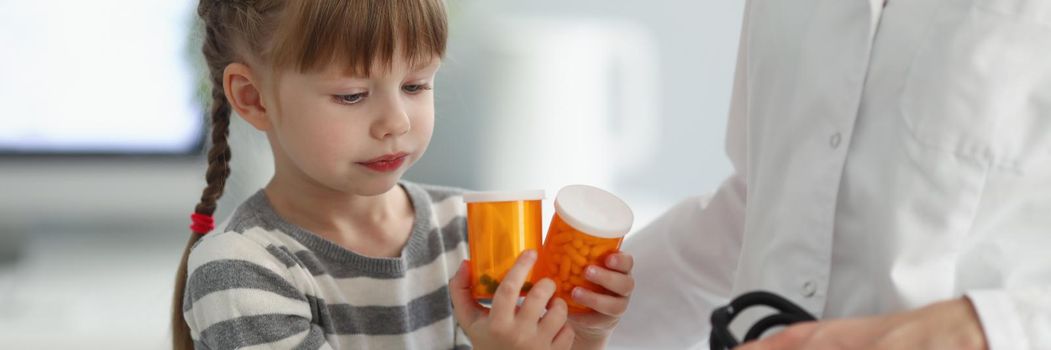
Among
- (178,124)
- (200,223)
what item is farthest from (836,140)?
(178,124)

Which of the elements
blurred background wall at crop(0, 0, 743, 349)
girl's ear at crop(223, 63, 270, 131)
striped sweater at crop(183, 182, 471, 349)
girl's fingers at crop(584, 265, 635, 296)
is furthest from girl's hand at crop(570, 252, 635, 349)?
blurred background wall at crop(0, 0, 743, 349)

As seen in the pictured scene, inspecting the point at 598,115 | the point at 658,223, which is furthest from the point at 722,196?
the point at 598,115

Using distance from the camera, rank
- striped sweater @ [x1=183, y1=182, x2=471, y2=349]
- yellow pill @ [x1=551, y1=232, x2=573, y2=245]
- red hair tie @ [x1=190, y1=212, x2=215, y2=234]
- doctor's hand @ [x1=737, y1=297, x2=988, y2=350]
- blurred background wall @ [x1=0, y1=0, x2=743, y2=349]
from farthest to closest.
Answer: blurred background wall @ [x1=0, y1=0, x2=743, y2=349] → red hair tie @ [x1=190, y1=212, x2=215, y2=234] → striped sweater @ [x1=183, y1=182, x2=471, y2=349] → yellow pill @ [x1=551, y1=232, x2=573, y2=245] → doctor's hand @ [x1=737, y1=297, x2=988, y2=350]

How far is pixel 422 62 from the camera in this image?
1.10 meters

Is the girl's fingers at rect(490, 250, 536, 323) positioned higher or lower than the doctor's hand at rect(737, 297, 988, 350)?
lower

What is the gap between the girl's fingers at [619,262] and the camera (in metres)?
0.96

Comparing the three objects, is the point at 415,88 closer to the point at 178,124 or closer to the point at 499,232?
the point at 499,232

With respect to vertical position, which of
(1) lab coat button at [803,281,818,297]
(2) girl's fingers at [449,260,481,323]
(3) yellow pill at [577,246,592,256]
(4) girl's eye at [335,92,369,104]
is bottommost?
(2) girl's fingers at [449,260,481,323]

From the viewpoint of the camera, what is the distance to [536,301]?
93 centimetres

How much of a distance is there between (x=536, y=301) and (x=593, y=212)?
92 mm

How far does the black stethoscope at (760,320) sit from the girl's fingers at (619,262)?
7.9 inches

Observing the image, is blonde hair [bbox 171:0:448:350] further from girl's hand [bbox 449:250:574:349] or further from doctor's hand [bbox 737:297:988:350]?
doctor's hand [bbox 737:297:988:350]

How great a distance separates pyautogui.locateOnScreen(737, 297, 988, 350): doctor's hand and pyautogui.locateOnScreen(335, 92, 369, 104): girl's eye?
0.52 m

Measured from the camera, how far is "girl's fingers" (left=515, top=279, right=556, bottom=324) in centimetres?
93
